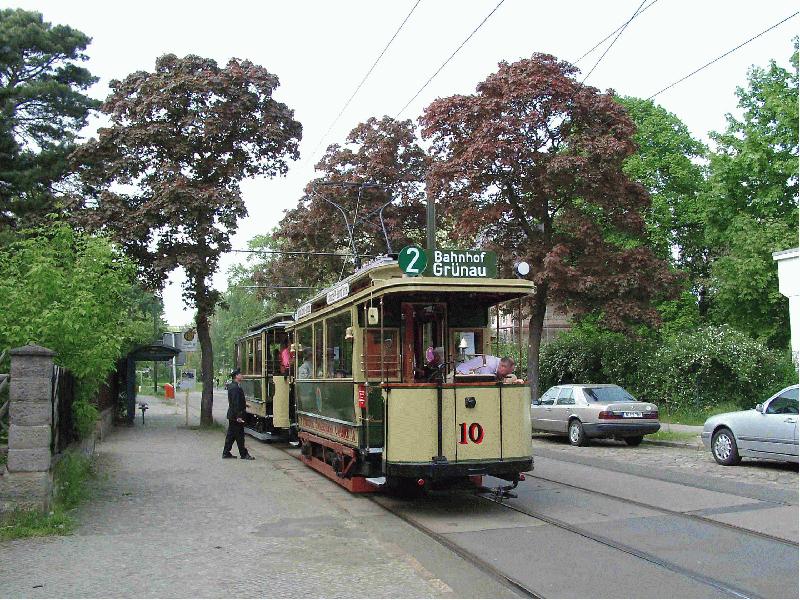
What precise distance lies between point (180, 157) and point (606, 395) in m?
14.4

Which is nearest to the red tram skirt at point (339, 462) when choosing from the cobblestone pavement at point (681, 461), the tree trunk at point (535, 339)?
the cobblestone pavement at point (681, 461)

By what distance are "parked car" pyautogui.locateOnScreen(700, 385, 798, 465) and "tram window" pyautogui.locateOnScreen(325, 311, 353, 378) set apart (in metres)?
7.71

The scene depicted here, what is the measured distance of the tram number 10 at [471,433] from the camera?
33.2ft

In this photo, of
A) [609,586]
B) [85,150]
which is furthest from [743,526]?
[85,150]

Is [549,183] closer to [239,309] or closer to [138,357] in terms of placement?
[138,357]

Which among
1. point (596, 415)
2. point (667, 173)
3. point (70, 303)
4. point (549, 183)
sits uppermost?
point (667, 173)

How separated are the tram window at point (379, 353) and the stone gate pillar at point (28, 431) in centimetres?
411

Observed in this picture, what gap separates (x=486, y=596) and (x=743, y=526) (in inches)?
160

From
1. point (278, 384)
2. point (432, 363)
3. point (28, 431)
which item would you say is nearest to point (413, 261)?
point (432, 363)

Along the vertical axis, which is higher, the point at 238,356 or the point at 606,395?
the point at 238,356

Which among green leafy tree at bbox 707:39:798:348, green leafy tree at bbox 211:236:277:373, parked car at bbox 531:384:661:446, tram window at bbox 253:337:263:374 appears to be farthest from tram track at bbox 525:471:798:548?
green leafy tree at bbox 211:236:277:373

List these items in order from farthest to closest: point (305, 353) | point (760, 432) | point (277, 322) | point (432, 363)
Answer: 1. point (277, 322)
2. point (305, 353)
3. point (760, 432)
4. point (432, 363)

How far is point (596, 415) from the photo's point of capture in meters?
19.8

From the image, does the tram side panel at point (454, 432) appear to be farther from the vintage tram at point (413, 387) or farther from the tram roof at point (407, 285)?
the tram roof at point (407, 285)
